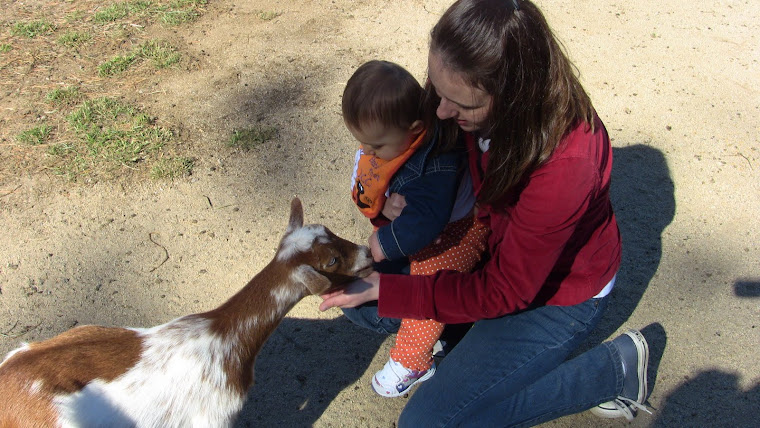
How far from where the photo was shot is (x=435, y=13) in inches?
215

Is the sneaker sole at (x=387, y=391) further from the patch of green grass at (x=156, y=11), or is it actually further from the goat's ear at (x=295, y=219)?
the patch of green grass at (x=156, y=11)

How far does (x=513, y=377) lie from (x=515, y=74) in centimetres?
121

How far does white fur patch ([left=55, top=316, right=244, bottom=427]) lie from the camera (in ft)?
7.39

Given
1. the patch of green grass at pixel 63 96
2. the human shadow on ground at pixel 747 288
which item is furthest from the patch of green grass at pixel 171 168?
the human shadow on ground at pixel 747 288

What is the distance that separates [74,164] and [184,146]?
2.25 ft

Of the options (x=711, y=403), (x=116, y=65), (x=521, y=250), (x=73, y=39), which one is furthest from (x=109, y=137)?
(x=711, y=403)

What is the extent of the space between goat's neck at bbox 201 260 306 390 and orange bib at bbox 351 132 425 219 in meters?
0.52

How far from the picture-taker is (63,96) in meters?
4.31

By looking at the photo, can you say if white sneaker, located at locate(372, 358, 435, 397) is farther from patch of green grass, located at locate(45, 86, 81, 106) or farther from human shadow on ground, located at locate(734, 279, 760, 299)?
patch of green grass, located at locate(45, 86, 81, 106)

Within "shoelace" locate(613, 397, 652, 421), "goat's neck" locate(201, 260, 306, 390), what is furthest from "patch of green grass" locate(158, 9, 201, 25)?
"shoelace" locate(613, 397, 652, 421)

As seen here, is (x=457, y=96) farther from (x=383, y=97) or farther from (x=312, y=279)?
(x=312, y=279)

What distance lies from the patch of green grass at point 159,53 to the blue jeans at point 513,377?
10.9 ft

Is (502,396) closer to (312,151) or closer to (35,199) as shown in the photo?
(312,151)

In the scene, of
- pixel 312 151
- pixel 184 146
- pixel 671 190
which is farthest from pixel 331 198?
pixel 671 190
